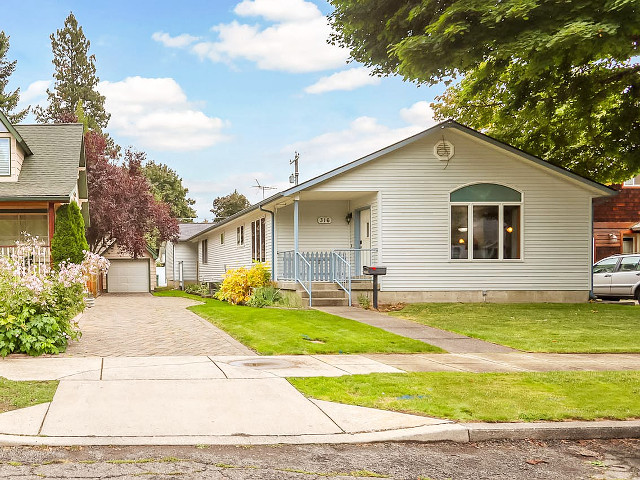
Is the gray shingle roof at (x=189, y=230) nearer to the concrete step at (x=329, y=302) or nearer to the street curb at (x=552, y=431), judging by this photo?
the concrete step at (x=329, y=302)

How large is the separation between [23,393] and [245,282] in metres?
14.3

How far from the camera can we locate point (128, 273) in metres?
36.2

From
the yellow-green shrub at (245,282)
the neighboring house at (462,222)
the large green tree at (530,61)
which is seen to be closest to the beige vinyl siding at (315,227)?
the yellow-green shrub at (245,282)

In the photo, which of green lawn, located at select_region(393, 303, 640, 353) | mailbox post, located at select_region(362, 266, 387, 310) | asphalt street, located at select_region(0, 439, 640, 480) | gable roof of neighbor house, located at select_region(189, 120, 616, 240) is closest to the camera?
asphalt street, located at select_region(0, 439, 640, 480)

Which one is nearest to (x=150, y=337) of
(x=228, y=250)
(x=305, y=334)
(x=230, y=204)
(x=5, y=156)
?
(x=305, y=334)

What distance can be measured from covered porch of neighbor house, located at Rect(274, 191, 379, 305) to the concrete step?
164 millimetres

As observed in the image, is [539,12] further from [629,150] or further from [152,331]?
[152,331]

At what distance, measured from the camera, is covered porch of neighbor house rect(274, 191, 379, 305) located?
18.9 m

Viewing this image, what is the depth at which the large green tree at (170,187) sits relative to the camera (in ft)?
220

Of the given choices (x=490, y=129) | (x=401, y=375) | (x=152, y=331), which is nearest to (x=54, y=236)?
(x=152, y=331)

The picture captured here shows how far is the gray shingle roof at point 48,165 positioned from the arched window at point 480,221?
36.3 ft

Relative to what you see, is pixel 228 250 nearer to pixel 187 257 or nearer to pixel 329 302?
pixel 187 257

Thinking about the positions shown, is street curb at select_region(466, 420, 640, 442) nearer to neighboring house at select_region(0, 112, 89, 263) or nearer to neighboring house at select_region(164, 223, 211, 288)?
neighboring house at select_region(0, 112, 89, 263)

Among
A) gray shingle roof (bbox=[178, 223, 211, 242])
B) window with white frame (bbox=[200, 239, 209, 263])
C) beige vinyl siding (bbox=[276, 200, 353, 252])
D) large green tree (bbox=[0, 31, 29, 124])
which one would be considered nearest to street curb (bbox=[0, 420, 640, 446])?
beige vinyl siding (bbox=[276, 200, 353, 252])
